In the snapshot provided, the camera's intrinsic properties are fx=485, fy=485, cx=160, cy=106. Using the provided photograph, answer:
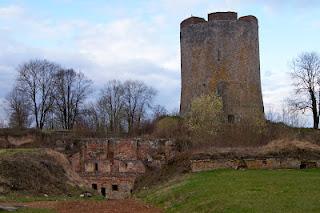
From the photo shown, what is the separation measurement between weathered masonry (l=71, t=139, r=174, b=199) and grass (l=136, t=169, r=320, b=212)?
1083 cm

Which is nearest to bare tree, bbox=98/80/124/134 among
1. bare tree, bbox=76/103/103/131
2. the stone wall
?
bare tree, bbox=76/103/103/131

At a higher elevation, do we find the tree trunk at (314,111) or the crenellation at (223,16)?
the crenellation at (223,16)

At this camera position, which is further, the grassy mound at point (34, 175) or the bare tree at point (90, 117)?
the bare tree at point (90, 117)

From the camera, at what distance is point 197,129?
96.4ft

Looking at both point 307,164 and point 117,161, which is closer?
point 307,164

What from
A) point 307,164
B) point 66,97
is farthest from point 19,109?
point 307,164

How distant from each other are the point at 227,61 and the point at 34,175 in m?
16.9

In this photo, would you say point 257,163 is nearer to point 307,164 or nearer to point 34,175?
point 307,164

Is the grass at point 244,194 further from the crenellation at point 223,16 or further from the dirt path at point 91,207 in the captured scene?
the crenellation at point 223,16

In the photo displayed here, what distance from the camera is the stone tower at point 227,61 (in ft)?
110

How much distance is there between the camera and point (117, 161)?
2994cm

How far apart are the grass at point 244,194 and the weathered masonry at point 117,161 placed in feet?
35.5

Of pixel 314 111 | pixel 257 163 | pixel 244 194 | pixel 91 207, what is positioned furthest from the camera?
pixel 314 111

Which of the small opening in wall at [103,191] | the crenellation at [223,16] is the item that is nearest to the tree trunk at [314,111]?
the crenellation at [223,16]
